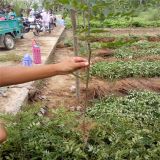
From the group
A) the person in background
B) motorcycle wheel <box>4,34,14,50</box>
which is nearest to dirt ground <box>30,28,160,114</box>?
the person in background

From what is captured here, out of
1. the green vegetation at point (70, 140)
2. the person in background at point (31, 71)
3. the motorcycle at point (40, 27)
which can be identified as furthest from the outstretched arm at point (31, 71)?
the motorcycle at point (40, 27)

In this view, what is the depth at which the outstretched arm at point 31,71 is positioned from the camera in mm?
1118

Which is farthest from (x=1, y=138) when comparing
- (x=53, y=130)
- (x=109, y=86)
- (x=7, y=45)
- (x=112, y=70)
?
(x=7, y=45)

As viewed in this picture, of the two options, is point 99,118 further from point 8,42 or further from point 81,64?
point 8,42

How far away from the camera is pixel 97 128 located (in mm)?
1606

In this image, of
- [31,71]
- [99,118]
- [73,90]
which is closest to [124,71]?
[73,90]

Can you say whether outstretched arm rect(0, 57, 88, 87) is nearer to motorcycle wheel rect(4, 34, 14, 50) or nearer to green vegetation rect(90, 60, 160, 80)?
green vegetation rect(90, 60, 160, 80)

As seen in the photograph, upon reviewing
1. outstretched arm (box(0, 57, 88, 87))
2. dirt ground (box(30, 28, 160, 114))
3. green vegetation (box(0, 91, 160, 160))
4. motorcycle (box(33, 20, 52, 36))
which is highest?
motorcycle (box(33, 20, 52, 36))

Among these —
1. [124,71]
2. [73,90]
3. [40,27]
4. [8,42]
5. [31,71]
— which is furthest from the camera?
[40,27]

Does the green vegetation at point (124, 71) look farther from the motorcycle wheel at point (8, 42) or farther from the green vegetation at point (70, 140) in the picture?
the motorcycle wheel at point (8, 42)

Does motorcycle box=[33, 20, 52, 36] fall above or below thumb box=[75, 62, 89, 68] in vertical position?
above

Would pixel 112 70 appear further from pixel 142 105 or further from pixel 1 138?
pixel 1 138

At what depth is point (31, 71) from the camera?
46.4 inches

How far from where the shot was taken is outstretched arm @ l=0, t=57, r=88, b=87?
1.12m
